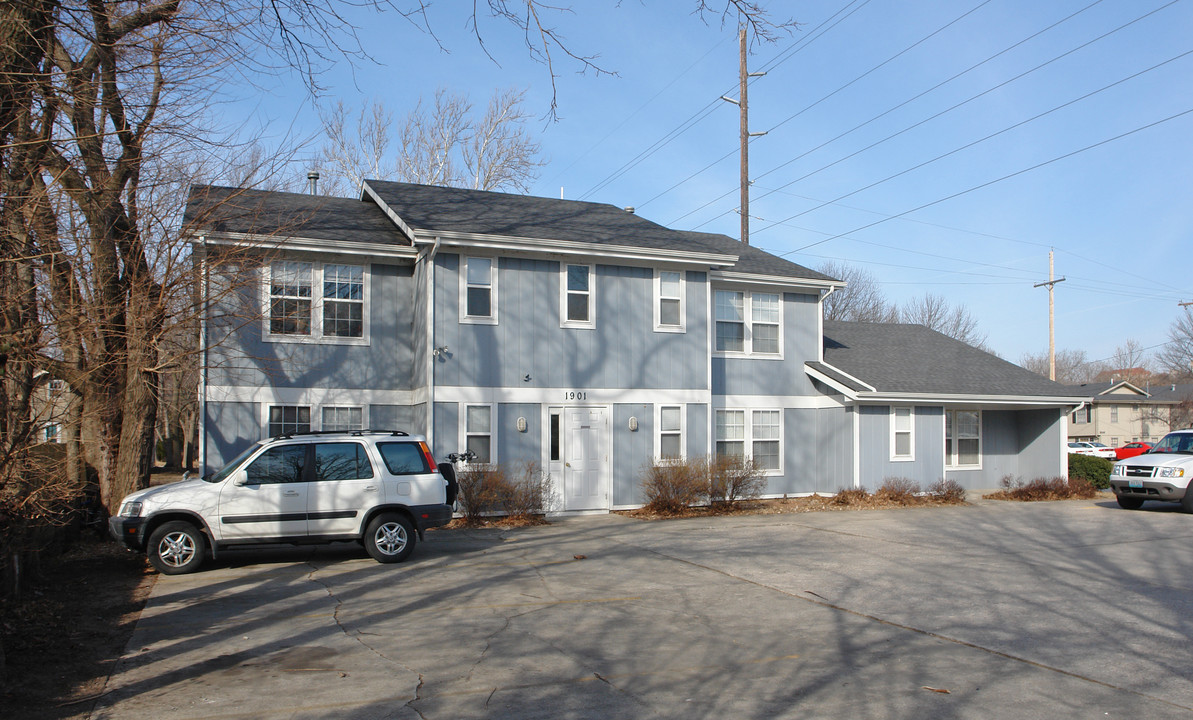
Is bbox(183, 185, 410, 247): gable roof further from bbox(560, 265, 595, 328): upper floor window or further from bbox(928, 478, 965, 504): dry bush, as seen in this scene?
bbox(928, 478, 965, 504): dry bush

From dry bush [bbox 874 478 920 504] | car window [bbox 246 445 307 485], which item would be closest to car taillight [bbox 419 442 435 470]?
car window [bbox 246 445 307 485]

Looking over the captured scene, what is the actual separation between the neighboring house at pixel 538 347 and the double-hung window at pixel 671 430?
45 millimetres

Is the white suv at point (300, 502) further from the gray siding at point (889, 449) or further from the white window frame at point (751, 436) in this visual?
the gray siding at point (889, 449)

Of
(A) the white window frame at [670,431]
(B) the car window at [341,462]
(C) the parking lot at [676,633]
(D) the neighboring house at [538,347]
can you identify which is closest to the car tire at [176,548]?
(C) the parking lot at [676,633]

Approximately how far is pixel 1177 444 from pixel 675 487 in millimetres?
12027

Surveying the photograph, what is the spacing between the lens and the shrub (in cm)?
2441

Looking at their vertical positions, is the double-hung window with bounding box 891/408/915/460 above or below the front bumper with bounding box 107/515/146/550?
above

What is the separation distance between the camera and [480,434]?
683 inches

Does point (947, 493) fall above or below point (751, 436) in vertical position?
below

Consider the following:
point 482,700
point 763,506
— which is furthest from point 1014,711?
point 763,506

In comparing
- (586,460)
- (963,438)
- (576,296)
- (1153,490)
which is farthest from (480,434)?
(1153,490)

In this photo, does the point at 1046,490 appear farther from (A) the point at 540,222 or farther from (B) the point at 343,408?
(B) the point at 343,408

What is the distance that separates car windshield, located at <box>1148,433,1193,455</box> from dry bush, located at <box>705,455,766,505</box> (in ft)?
31.9

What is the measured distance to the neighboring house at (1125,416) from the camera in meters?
58.1
